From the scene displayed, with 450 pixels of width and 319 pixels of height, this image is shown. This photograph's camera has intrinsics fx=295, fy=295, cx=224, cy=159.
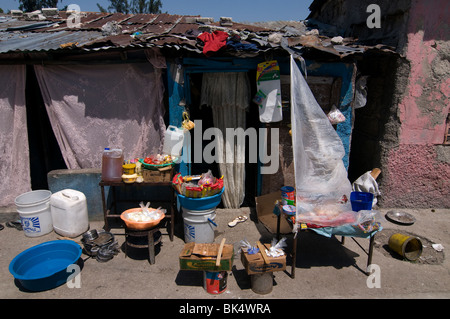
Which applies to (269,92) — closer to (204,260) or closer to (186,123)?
(186,123)

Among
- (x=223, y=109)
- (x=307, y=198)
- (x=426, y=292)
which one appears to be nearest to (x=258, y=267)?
(x=307, y=198)

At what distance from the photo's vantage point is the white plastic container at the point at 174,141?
5.59m

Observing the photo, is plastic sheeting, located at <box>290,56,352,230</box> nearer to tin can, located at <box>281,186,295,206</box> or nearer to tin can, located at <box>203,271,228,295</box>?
tin can, located at <box>281,186,295,206</box>

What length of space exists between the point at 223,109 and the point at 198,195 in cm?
210

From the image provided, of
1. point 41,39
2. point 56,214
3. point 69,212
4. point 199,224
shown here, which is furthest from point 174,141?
point 41,39

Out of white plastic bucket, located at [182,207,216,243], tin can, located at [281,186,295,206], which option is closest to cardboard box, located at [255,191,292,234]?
tin can, located at [281,186,295,206]

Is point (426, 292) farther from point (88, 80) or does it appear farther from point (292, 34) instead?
point (88, 80)

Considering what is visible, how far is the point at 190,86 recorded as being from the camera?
240 inches

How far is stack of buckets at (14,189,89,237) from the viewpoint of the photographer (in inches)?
212

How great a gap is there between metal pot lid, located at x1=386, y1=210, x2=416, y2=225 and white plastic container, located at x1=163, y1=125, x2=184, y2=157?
464 cm

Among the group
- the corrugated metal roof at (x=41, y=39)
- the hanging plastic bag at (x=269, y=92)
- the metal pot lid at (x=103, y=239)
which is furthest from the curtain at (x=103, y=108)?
the hanging plastic bag at (x=269, y=92)

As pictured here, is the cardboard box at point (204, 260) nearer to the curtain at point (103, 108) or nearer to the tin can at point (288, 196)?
the tin can at point (288, 196)

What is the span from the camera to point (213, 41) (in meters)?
5.24

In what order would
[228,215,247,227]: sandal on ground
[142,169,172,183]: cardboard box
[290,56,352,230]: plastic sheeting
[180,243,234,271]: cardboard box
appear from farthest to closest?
[228,215,247,227]: sandal on ground → [142,169,172,183]: cardboard box → [290,56,352,230]: plastic sheeting → [180,243,234,271]: cardboard box
